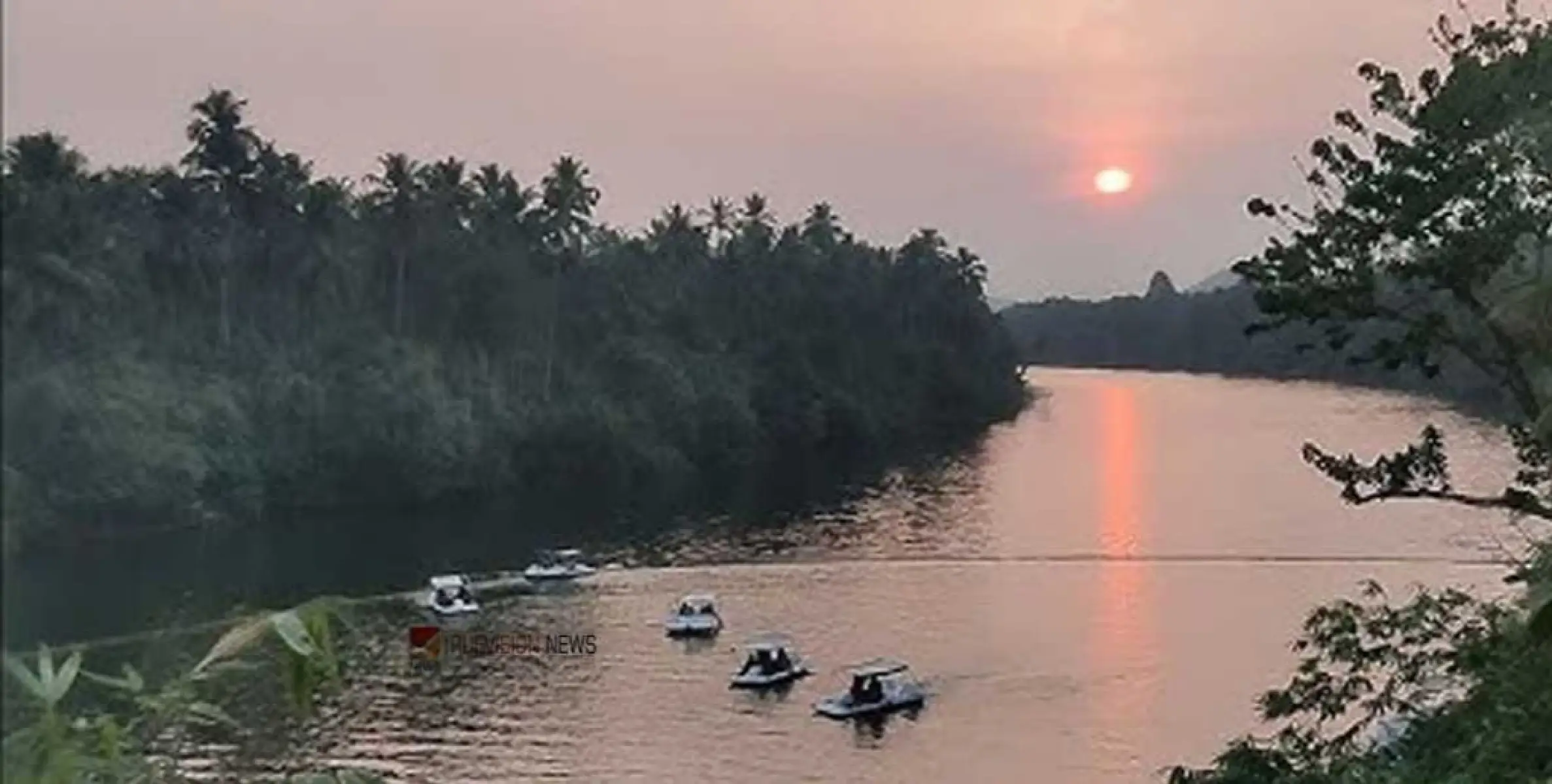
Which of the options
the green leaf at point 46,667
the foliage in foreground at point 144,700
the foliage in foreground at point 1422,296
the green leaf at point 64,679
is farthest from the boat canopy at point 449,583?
the green leaf at point 46,667

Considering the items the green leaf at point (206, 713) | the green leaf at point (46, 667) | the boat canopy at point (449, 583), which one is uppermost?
the green leaf at point (46, 667)

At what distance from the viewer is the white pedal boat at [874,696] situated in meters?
19.6

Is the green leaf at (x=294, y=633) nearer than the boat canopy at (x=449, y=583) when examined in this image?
Yes

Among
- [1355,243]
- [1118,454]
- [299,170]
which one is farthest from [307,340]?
[1355,243]

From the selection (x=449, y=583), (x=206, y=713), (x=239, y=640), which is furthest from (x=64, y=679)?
(x=449, y=583)

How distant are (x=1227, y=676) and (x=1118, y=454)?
84.0 ft

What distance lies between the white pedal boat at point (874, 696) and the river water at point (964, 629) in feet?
0.79

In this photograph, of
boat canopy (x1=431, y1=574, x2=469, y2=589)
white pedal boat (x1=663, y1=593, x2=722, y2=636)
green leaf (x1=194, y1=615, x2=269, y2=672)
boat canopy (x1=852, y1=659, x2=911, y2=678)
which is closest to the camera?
green leaf (x1=194, y1=615, x2=269, y2=672)

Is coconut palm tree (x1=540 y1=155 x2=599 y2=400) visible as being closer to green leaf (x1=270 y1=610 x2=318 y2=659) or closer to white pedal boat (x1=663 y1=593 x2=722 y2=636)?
white pedal boat (x1=663 y1=593 x2=722 y2=636)

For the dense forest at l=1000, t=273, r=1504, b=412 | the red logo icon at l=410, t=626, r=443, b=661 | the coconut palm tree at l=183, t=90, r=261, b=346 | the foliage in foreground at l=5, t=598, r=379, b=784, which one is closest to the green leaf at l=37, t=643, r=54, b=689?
the foliage in foreground at l=5, t=598, r=379, b=784

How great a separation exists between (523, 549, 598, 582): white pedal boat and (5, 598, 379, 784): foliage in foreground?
26.1 meters

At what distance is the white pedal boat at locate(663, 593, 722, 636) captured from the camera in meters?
24.3

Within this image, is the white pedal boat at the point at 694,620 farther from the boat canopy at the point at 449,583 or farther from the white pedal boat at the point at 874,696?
the white pedal boat at the point at 874,696

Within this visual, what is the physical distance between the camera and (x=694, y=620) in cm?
2448
